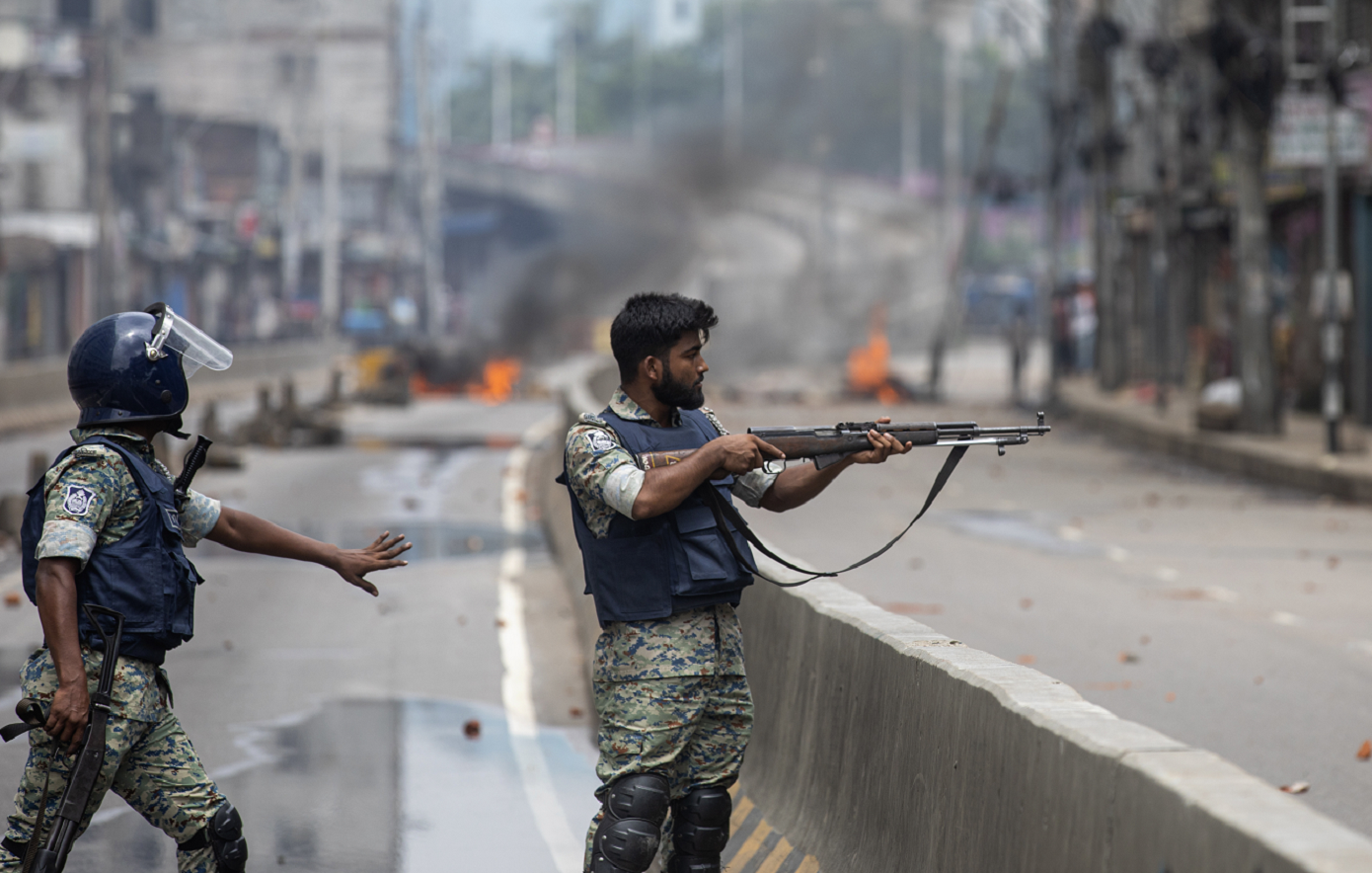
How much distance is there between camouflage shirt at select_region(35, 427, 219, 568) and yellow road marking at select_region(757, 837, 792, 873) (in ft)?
7.69

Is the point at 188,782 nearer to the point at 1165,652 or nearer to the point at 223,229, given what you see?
the point at 1165,652

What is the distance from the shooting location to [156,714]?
488 centimetres

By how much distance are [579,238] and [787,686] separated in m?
99.0

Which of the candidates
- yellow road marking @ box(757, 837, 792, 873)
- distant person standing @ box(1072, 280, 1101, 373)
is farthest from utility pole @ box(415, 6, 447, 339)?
yellow road marking @ box(757, 837, 792, 873)

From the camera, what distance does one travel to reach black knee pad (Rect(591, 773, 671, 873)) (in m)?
4.84

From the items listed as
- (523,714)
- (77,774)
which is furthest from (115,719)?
(523,714)

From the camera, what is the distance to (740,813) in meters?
6.78

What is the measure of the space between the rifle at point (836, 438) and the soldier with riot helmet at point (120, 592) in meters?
1.26

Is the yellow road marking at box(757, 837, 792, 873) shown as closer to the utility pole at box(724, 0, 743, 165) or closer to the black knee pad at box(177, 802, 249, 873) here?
the black knee pad at box(177, 802, 249, 873)

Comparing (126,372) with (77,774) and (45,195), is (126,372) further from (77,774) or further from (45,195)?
(45,195)

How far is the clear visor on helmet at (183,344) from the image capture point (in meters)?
4.97

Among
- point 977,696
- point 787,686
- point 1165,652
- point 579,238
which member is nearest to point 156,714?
point 977,696

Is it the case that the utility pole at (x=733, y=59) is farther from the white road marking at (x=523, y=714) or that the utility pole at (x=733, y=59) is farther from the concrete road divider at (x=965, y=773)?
the concrete road divider at (x=965, y=773)

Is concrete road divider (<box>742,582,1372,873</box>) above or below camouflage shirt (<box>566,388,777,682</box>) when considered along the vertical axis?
below
